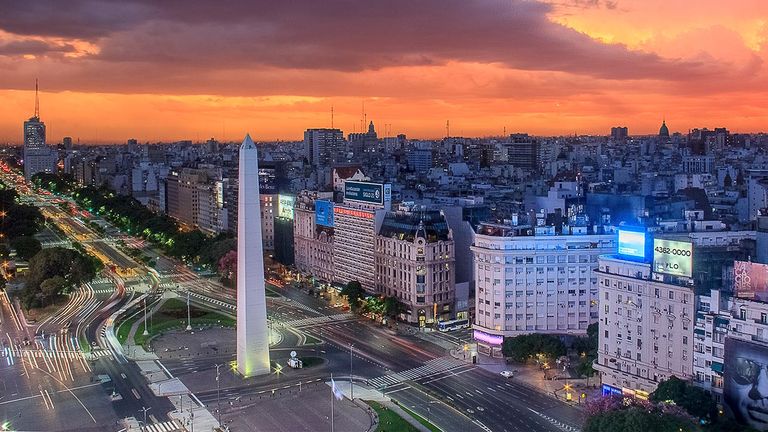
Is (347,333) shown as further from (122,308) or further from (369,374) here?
(122,308)

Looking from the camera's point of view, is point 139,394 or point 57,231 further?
point 57,231

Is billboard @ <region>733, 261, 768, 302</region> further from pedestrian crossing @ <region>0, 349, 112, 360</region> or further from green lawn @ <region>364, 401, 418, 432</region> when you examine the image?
pedestrian crossing @ <region>0, 349, 112, 360</region>

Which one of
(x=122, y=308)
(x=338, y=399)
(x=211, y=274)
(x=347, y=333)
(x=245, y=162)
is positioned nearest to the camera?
(x=338, y=399)

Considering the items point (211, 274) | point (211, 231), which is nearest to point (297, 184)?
point (211, 231)

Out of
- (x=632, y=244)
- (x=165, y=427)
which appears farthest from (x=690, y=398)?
(x=165, y=427)

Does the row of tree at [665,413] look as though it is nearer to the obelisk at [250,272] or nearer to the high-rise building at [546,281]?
the high-rise building at [546,281]

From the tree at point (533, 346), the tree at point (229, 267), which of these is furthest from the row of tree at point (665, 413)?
the tree at point (229, 267)
